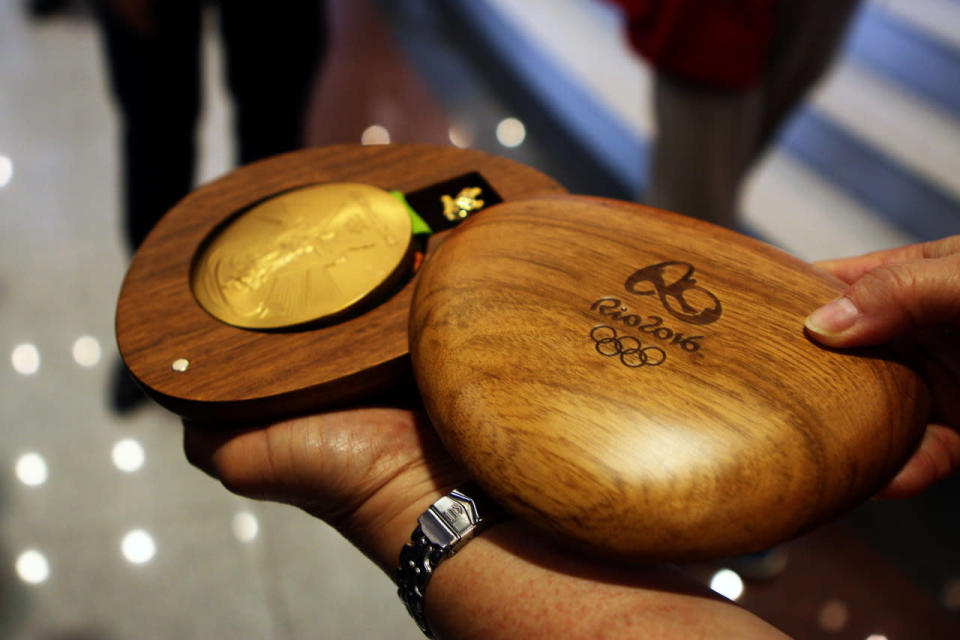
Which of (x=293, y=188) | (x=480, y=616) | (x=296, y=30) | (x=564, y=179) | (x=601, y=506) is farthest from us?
(x=564, y=179)

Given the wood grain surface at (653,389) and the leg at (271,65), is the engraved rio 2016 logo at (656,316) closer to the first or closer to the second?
the wood grain surface at (653,389)

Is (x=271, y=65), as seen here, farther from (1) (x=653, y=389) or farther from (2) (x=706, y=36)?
(1) (x=653, y=389)

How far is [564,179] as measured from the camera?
1.75 m

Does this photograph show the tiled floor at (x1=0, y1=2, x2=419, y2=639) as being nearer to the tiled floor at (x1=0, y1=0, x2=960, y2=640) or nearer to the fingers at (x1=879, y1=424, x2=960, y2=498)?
the tiled floor at (x1=0, y1=0, x2=960, y2=640)

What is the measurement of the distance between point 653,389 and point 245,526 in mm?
857

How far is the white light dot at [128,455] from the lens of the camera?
3.98 feet

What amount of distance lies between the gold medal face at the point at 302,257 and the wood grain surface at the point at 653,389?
92 millimetres

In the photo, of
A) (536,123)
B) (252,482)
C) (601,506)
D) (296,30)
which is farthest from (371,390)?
(536,123)

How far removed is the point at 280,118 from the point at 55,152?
3.24 feet

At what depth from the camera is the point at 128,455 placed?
4.03ft

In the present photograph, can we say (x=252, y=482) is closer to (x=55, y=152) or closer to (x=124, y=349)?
(x=124, y=349)

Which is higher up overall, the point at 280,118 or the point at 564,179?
the point at 280,118

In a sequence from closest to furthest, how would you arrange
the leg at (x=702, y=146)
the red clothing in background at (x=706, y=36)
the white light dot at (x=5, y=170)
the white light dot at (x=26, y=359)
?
1. the red clothing in background at (x=706, y=36)
2. the leg at (x=702, y=146)
3. the white light dot at (x=26, y=359)
4. the white light dot at (x=5, y=170)

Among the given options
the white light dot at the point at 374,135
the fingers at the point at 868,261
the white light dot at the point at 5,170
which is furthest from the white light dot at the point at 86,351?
the fingers at the point at 868,261
